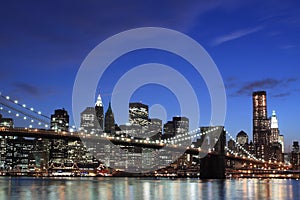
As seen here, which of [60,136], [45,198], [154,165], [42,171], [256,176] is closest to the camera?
[45,198]

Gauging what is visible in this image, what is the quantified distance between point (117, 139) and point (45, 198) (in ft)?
101

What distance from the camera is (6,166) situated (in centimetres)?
15125

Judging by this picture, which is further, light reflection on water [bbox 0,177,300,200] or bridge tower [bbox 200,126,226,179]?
bridge tower [bbox 200,126,226,179]

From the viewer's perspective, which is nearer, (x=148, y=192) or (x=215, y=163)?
(x=148, y=192)

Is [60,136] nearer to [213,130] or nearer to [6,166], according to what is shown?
[213,130]

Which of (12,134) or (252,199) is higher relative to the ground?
(12,134)

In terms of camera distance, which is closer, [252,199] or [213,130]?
[252,199]

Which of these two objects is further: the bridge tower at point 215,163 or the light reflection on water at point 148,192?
the bridge tower at point 215,163

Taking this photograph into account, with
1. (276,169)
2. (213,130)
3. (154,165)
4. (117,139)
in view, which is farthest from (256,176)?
(117,139)

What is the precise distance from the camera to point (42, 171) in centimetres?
14250

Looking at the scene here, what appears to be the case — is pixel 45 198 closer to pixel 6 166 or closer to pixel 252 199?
pixel 252 199

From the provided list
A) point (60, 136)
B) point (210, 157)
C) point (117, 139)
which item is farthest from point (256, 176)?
point (60, 136)

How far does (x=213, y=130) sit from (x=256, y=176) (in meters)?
35.6

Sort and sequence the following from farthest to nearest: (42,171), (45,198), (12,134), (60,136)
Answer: (42,171), (60,136), (12,134), (45,198)
